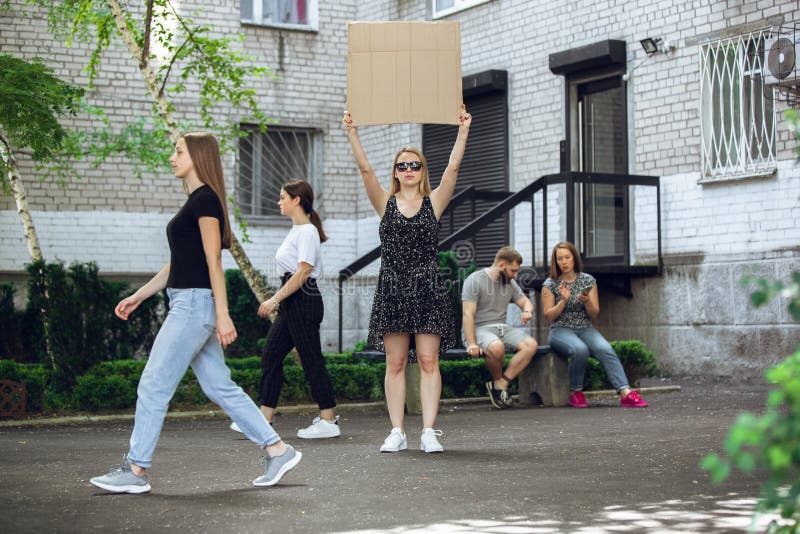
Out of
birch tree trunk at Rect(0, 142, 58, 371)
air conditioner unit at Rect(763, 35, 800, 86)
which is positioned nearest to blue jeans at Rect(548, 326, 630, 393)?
air conditioner unit at Rect(763, 35, 800, 86)

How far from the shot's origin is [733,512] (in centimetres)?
502

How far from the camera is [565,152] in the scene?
15680 millimetres

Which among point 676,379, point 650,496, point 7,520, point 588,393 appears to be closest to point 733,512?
point 650,496

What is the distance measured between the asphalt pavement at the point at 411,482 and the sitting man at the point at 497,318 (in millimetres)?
1182

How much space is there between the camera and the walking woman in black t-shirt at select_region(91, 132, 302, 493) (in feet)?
18.9

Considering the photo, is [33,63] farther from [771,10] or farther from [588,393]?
[771,10]

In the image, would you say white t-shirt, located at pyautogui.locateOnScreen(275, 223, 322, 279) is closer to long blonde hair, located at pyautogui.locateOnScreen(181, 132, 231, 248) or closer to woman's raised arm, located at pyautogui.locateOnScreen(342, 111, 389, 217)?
woman's raised arm, located at pyautogui.locateOnScreen(342, 111, 389, 217)

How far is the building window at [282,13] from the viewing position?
18.9 metres

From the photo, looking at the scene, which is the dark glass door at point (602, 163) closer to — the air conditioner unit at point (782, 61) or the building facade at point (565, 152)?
the building facade at point (565, 152)

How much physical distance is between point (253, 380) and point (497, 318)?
2473 mm

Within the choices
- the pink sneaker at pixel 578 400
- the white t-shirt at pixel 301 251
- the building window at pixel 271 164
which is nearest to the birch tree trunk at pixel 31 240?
the white t-shirt at pixel 301 251

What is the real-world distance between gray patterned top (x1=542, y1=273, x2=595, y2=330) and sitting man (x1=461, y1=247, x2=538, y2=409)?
0.46 meters

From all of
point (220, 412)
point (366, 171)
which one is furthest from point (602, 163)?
point (366, 171)

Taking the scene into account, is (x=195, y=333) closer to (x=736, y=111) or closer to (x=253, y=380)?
(x=253, y=380)
